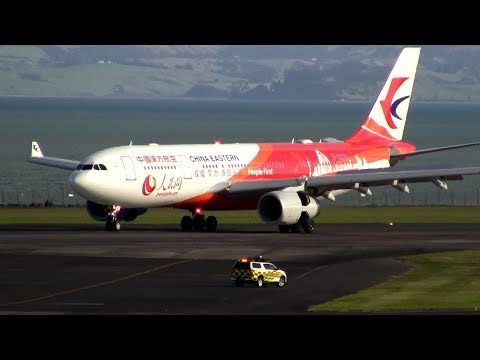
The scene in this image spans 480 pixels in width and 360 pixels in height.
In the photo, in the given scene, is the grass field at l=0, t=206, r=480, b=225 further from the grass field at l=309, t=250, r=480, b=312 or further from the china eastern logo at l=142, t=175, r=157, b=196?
the grass field at l=309, t=250, r=480, b=312

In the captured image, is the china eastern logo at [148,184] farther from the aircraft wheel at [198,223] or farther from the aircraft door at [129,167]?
the aircraft wheel at [198,223]

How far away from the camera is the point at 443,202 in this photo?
106 meters

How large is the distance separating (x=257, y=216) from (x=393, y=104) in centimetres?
1127

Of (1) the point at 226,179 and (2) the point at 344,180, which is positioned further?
(1) the point at 226,179

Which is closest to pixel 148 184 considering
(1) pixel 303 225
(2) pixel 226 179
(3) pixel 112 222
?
(3) pixel 112 222

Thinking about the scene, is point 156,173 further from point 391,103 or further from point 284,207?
point 391,103

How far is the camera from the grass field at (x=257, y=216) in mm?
71188

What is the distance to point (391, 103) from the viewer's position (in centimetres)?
7319

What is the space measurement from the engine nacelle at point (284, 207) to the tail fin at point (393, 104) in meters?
13.0

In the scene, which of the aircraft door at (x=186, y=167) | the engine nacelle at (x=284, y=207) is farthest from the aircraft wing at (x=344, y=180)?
the aircraft door at (x=186, y=167)

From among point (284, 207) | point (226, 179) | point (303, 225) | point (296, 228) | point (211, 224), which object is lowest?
point (296, 228)
